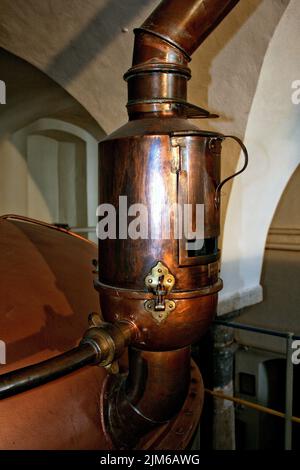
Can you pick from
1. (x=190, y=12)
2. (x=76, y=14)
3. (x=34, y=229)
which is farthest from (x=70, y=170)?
(x=190, y=12)

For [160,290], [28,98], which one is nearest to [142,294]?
[160,290]

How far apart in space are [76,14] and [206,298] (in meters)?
1.88

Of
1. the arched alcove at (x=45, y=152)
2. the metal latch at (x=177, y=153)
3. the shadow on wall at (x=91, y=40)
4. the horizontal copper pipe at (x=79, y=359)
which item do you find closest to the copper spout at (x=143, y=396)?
the horizontal copper pipe at (x=79, y=359)

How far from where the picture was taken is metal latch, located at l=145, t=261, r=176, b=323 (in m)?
0.93

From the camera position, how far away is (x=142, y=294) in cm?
95

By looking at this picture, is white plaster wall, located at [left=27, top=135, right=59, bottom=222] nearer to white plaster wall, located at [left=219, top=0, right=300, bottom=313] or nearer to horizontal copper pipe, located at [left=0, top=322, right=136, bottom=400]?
white plaster wall, located at [left=219, top=0, right=300, bottom=313]

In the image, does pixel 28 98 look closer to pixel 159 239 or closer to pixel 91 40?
pixel 91 40

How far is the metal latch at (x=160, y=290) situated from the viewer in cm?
93

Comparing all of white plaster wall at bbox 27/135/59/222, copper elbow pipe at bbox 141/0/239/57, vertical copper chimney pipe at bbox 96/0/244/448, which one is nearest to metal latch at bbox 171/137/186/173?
vertical copper chimney pipe at bbox 96/0/244/448

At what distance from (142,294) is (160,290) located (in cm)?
5

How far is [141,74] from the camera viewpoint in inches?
41.6

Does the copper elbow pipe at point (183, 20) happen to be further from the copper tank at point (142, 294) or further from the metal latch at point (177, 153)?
the metal latch at point (177, 153)

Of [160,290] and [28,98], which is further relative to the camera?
[28,98]

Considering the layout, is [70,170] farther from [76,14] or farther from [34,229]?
[34,229]
